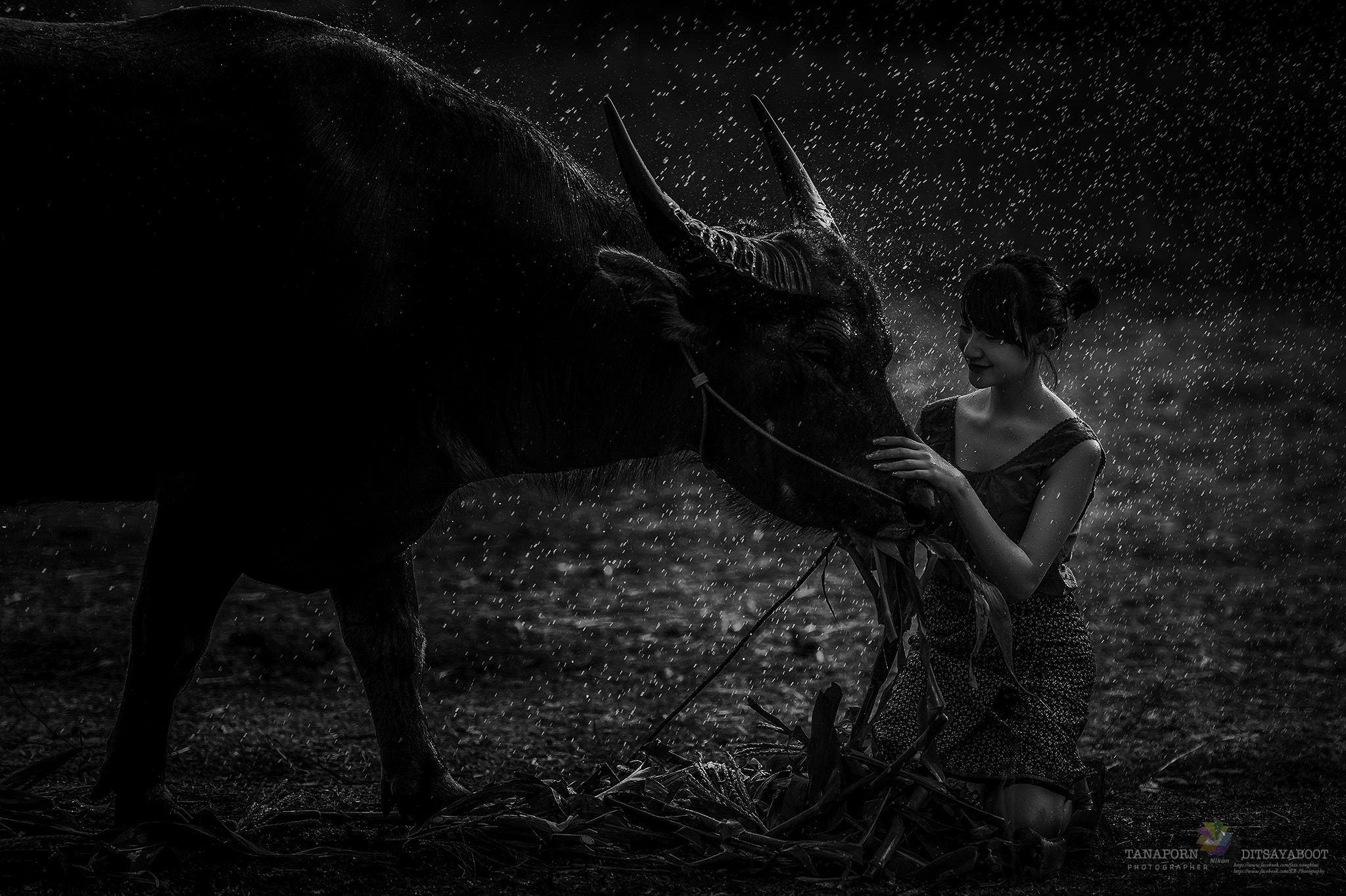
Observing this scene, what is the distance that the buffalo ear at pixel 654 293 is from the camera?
3059 mm

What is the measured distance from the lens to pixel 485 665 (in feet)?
17.9

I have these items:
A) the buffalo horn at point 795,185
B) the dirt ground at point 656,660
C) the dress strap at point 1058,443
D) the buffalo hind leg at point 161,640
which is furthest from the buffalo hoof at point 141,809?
the dress strap at point 1058,443

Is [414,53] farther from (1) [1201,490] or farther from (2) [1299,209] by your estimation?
(2) [1299,209]

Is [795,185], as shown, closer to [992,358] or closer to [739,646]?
[992,358]

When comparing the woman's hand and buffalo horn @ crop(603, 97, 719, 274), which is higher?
buffalo horn @ crop(603, 97, 719, 274)

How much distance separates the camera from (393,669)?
362 centimetres

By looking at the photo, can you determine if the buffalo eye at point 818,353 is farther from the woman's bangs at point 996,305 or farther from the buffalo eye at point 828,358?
the woman's bangs at point 996,305

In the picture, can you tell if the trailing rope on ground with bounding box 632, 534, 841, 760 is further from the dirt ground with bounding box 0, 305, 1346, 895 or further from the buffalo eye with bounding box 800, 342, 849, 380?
the buffalo eye with bounding box 800, 342, 849, 380

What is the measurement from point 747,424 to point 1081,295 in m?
0.94

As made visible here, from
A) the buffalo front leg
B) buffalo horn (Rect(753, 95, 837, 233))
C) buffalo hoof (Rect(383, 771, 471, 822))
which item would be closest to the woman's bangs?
buffalo horn (Rect(753, 95, 837, 233))

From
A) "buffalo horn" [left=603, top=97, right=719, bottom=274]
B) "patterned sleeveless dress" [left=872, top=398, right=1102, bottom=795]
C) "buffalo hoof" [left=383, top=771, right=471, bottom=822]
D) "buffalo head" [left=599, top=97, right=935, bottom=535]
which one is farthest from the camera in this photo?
"buffalo hoof" [left=383, top=771, right=471, bottom=822]

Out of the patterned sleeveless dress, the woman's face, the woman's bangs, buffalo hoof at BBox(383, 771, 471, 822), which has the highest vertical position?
the woman's bangs

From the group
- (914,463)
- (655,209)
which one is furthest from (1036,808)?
(655,209)

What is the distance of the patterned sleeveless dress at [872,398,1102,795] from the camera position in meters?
3.15
